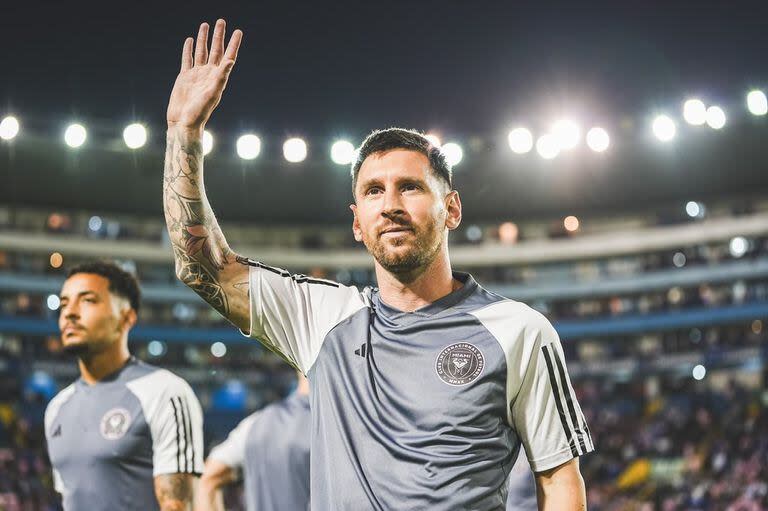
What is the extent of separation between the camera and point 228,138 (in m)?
26.1

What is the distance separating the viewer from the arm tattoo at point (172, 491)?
185 inches

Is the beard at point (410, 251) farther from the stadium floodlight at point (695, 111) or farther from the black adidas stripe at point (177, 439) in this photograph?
the stadium floodlight at point (695, 111)

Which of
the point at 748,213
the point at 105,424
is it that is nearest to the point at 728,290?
the point at 748,213

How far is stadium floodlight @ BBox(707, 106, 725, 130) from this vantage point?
894 inches

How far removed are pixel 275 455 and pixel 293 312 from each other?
2247mm

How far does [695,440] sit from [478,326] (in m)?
26.1

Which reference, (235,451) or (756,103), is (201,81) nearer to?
(235,451)

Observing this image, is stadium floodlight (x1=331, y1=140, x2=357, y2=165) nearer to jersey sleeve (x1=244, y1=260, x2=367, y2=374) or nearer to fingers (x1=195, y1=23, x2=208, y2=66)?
fingers (x1=195, y1=23, x2=208, y2=66)

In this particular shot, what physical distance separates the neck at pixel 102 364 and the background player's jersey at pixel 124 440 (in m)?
0.08

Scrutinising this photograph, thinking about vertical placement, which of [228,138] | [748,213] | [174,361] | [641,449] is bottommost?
[641,449]

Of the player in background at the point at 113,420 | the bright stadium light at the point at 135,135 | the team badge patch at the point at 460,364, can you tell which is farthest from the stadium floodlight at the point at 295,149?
the team badge patch at the point at 460,364

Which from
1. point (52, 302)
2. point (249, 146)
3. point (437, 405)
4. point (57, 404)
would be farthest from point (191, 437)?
point (52, 302)

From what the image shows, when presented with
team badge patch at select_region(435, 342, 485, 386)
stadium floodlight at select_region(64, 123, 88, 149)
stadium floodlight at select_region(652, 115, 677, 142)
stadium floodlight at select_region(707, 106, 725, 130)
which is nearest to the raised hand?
team badge patch at select_region(435, 342, 485, 386)

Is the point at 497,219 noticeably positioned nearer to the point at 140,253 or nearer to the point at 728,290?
the point at 728,290
